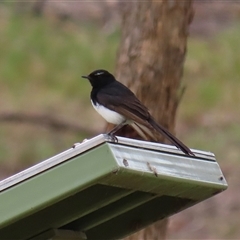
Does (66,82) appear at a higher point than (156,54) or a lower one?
higher

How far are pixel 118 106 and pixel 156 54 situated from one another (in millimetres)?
1060

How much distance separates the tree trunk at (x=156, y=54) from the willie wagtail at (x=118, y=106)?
0.48 m

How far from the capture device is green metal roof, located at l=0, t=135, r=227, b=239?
3.60 metres

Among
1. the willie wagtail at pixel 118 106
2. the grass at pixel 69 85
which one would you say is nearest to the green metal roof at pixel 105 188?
the willie wagtail at pixel 118 106

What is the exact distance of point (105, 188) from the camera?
3871 mm

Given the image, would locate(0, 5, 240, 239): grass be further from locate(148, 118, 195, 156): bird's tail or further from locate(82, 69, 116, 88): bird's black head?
locate(148, 118, 195, 156): bird's tail

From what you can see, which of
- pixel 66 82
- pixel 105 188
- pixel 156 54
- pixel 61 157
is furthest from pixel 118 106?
pixel 66 82

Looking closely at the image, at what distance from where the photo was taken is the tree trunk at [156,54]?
6562 mm

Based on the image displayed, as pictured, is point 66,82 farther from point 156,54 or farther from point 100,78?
point 100,78

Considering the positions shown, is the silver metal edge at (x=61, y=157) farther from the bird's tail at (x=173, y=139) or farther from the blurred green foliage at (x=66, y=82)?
the blurred green foliage at (x=66, y=82)

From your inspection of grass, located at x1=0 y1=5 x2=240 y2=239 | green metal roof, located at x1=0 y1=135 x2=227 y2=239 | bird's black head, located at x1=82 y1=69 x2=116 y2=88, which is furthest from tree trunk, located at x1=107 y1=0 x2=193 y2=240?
grass, located at x1=0 y1=5 x2=240 y2=239

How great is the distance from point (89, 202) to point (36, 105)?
8.07 metres

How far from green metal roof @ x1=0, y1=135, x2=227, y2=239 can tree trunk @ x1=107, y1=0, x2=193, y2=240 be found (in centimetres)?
227

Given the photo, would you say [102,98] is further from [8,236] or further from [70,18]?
[70,18]
